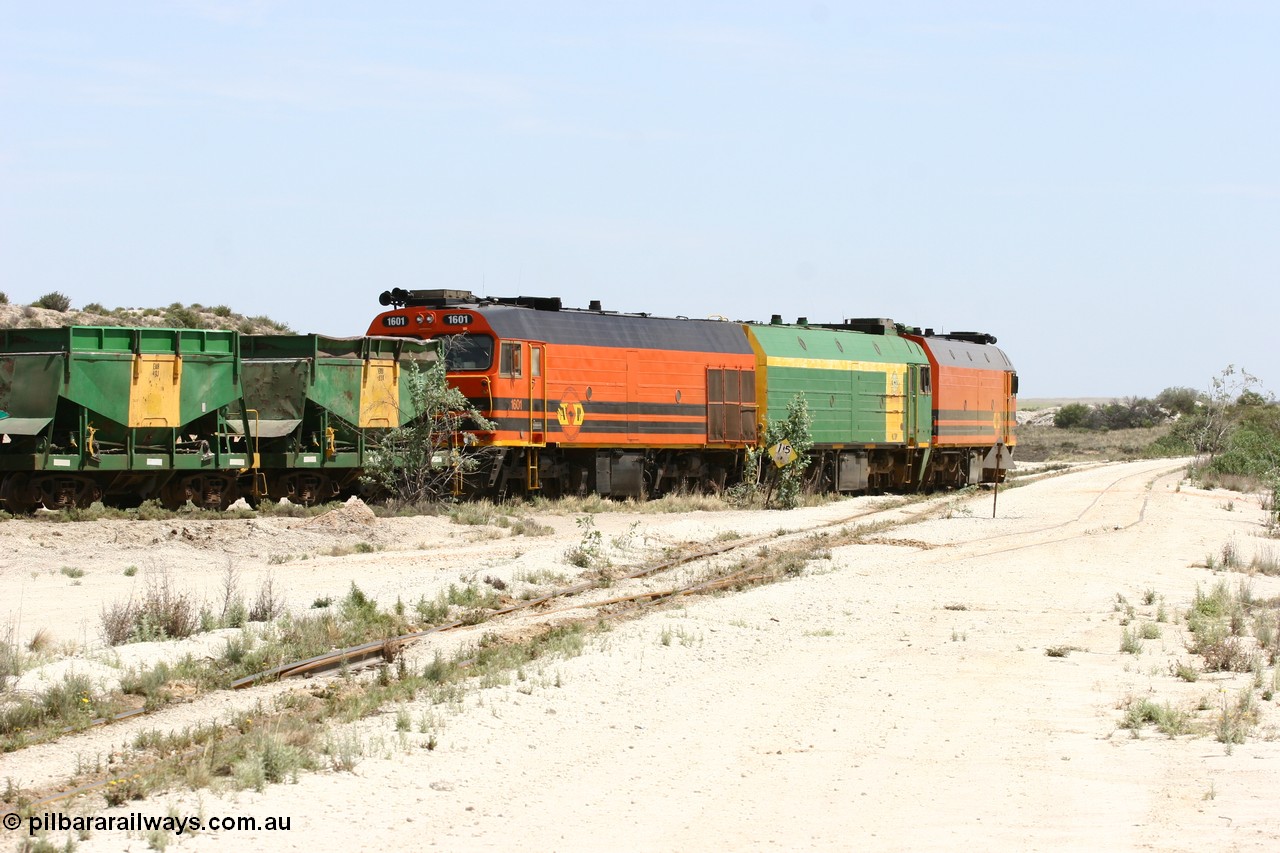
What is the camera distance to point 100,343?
23234mm

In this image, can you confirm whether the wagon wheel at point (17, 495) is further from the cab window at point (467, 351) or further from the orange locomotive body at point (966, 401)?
the orange locomotive body at point (966, 401)

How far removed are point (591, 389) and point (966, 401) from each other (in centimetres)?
1855

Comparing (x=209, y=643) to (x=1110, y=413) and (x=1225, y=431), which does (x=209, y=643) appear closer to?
(x=1225, y=431)

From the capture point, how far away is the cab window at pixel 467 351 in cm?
2897

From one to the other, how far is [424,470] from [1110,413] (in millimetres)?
127323

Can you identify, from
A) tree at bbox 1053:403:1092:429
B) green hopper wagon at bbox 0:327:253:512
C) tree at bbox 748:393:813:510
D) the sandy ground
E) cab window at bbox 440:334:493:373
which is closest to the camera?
the sandy ground

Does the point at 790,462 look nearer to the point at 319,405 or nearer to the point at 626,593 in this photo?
the point at 319,405

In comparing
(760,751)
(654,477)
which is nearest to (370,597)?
(760,751)

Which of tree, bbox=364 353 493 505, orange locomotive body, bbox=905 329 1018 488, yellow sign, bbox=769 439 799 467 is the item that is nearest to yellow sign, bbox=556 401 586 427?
tree, bbox=364 353 493 505

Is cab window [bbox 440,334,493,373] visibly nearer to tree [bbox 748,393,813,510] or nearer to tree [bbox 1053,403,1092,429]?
tree [bbox 748,393,813,510]

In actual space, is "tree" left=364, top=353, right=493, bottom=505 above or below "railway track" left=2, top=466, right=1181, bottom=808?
above

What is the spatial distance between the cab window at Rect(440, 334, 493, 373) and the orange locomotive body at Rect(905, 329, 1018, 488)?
59.5 feet

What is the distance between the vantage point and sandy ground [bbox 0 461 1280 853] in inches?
325

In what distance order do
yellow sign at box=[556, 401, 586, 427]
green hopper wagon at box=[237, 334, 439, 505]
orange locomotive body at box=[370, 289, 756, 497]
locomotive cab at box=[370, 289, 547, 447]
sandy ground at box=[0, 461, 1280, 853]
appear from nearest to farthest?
sandy ground at box=[0, 461, 1280, 853] < green hopper wagon at box=[237, 334, 439, 505] < locomotive cab at box=[370, 289, 547, 447] < orange locomotive body at box=[370, 289, 756, 497] < yellow sign at box=[556, 401, 586, 427]
